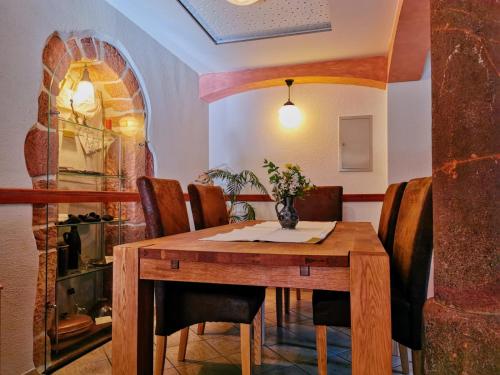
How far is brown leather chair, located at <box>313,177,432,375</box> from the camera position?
1259 mm

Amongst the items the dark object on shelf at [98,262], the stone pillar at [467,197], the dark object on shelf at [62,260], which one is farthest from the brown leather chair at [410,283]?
the dark object on shelf at [98,262]

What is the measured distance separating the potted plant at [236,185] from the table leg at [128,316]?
8.37 ft

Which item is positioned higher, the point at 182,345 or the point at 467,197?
the point at 467,197

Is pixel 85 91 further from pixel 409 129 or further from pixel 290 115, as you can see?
pixel 409 129

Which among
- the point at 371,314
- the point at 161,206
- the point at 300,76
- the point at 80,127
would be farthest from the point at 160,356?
the point at 300,76

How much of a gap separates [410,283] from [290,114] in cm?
285

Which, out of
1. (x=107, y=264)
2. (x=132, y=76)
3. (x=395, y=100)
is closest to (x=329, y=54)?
(x=395, y=100)

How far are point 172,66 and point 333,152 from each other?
189cm

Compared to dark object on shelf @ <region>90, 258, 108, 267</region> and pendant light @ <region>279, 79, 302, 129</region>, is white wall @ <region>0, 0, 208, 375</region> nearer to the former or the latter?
dark object on shelf @ <region>90, 258, 108, 267</region>

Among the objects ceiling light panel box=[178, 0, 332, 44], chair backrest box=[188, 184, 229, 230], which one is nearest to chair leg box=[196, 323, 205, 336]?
chair backrest box=[188, 184, 229, 230]

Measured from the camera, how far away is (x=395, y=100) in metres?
3.57

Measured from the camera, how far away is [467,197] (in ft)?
3.17

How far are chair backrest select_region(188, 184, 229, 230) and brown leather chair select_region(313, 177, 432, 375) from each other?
97 centimetres

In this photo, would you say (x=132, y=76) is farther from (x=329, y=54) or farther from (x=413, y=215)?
(x=413, y=215)
